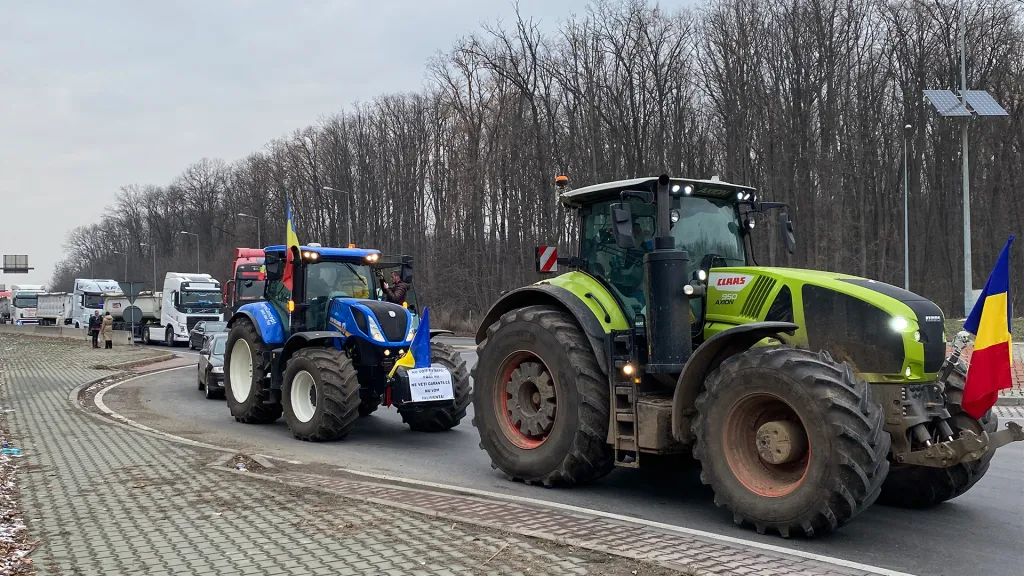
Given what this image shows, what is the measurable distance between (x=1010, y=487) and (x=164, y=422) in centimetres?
1133

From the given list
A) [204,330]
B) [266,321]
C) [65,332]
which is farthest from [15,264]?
[266,321]

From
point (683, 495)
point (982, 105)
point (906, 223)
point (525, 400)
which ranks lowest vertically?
point (683, 495)

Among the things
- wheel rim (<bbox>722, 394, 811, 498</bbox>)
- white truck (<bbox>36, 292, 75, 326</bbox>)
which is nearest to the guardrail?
white truck (<bbox>36, 292, 75, 326</bbox>)

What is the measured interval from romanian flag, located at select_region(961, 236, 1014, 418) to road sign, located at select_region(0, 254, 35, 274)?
124 metres

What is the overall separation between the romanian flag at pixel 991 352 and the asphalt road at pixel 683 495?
0.99m

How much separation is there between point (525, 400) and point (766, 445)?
8.91 feet

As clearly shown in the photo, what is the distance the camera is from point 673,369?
693 centimetres

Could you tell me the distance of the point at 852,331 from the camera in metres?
6.27

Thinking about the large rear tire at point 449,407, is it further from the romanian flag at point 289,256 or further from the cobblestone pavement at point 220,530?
the cobblestone pavement at point 220,530

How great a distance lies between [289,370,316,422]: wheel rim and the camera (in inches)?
442

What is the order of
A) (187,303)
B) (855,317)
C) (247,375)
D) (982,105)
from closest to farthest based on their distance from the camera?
(855,317), (247,375), (982,105), (187,303)

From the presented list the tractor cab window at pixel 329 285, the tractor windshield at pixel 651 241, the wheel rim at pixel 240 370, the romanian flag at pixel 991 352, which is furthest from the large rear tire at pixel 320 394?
the romanian flag at pixel 991 352

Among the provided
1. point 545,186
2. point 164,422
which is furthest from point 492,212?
point 164,422

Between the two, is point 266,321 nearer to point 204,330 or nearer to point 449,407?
point 449,407
